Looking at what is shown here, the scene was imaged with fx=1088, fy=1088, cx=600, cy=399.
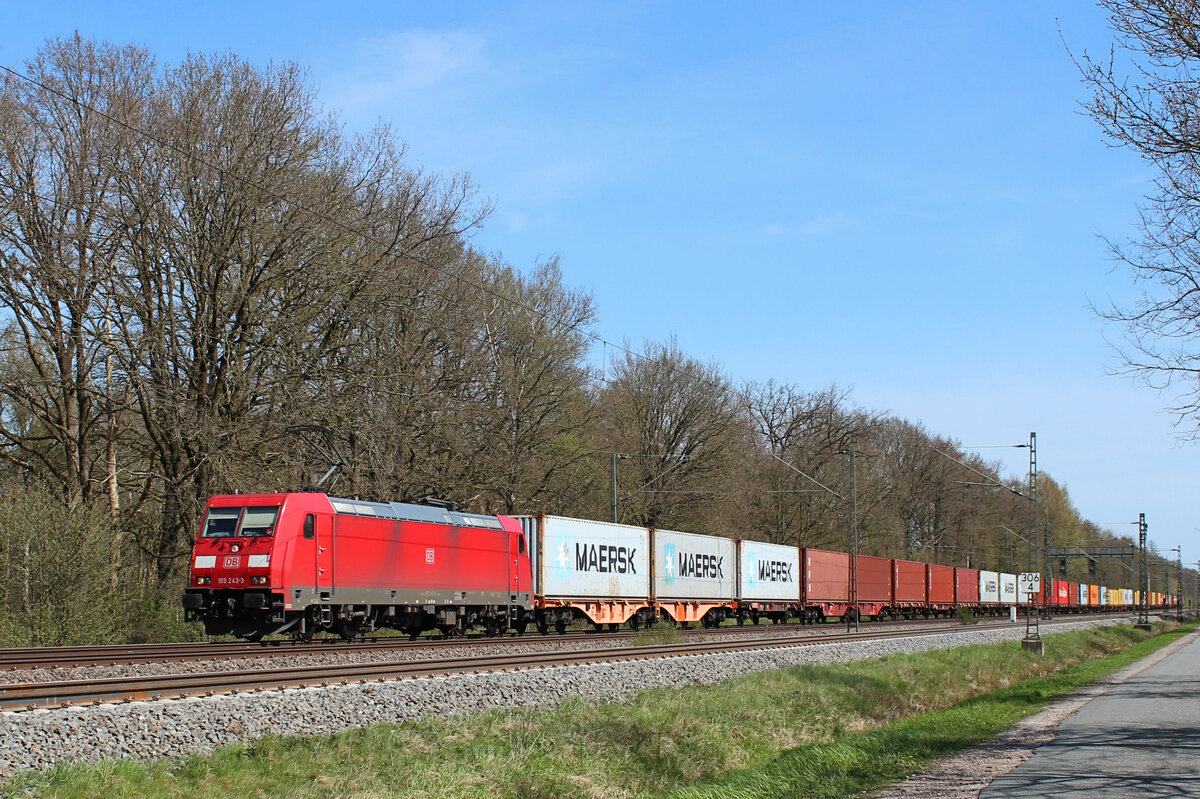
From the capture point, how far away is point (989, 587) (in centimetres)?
7031

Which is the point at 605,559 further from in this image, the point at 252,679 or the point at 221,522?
the point at 252,679

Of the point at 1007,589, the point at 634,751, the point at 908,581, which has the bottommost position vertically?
the point at 1007,589

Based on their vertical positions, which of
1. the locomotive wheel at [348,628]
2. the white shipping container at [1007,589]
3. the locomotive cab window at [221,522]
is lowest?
the white shipping container at [1007,589]

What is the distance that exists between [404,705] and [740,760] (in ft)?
15.5

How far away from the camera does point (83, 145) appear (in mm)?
28234

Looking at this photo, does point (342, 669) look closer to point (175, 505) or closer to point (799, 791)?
point (799, 791)

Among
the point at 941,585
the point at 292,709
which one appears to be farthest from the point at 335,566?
the point at 941,585

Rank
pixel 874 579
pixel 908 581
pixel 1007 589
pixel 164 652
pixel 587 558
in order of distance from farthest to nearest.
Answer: pixel 1007 589
pixel 908 581
pixel 874 579
pixel 587 558
pixel 164 652

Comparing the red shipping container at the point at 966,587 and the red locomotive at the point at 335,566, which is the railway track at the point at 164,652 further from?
the red shipping container at the point at 966,587

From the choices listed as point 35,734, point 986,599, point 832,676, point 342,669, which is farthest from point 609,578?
point 986,599

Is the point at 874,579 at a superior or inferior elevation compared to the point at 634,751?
inferior

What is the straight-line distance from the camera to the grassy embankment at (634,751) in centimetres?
1030

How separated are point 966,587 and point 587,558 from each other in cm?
4032

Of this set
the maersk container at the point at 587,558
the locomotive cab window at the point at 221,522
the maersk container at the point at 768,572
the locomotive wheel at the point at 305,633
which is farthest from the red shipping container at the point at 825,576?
the locomotive cab window at the point at 221,522
